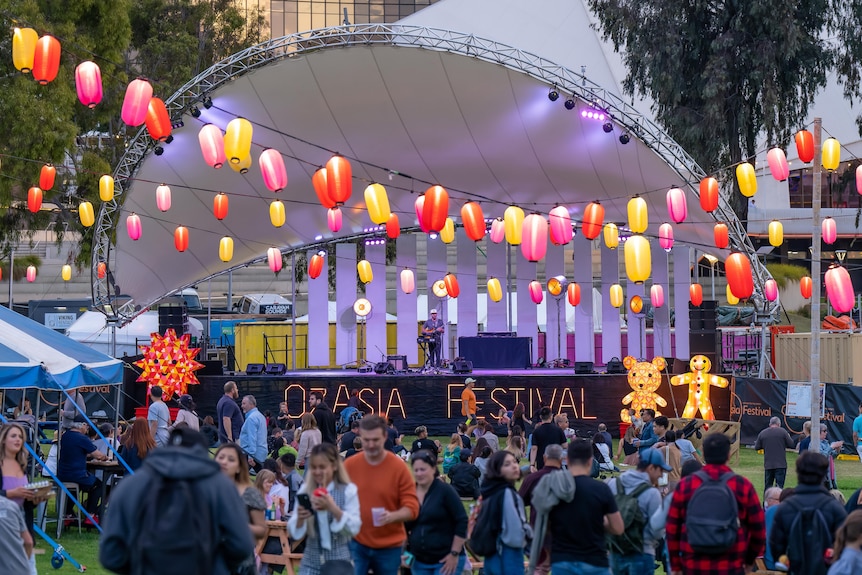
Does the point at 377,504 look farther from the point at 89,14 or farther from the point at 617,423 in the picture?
the point at 89,14

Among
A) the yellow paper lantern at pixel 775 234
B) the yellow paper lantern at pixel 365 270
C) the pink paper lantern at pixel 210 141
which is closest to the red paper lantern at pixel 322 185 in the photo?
the pink paper lantern at pixel 210 141

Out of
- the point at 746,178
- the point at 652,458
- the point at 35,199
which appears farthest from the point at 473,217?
the point at 652,458

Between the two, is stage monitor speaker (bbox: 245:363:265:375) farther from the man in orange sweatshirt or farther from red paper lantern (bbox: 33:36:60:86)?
the man in orange sweatshirt

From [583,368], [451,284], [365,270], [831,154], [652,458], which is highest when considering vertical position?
[831,154]

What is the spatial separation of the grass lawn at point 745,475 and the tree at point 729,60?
1029 cm

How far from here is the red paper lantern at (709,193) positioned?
2014 centimetres

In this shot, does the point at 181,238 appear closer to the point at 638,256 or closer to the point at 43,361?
the point at 638,256

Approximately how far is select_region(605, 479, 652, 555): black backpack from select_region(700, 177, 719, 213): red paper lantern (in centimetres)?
1404

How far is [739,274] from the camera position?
20234mm

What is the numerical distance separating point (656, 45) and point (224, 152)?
1482cm

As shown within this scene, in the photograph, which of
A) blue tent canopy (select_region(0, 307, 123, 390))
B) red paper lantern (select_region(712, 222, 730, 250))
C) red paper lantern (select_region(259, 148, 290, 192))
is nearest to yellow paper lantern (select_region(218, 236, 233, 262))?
red paper lantern (select_region(259, 148, 290, 192))

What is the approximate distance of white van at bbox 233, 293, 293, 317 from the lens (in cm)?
3544

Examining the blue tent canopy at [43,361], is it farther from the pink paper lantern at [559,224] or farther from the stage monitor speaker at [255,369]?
the stage monitor speaker at [255,369]

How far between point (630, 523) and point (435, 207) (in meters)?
12.3
